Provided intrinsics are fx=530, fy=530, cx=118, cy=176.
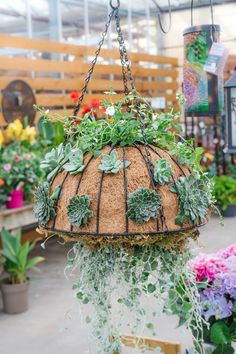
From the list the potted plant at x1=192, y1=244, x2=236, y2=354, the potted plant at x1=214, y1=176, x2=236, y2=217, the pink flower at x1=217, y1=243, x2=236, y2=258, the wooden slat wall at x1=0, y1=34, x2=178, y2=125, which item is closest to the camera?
the potted plant at x1=192, y1=244, x2=236, y2=354

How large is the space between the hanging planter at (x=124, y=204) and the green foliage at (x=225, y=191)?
5.02 m

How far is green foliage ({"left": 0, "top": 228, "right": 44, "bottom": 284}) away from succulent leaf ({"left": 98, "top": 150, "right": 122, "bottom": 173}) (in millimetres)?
2526

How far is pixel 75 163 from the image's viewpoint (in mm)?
1314

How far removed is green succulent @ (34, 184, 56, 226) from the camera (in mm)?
1315

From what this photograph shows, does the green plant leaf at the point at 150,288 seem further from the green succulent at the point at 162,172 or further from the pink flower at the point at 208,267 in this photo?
the pink flower at the point at 208,267

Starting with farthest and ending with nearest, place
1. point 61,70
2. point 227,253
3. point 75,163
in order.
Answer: point 61,70 → point 227,253 → point 75,163

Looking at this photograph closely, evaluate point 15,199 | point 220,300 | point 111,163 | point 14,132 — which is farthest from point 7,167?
point 111,163

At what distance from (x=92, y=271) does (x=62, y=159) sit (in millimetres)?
310

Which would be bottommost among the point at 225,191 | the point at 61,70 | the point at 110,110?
the point at 225,191

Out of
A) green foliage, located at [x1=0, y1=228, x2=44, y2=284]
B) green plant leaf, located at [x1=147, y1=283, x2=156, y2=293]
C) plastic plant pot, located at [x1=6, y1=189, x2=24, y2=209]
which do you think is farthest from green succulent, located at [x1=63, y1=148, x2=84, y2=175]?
plastic plant pot, located at [x1=6, y1=189, x2=24, y2=209]

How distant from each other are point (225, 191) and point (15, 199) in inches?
125

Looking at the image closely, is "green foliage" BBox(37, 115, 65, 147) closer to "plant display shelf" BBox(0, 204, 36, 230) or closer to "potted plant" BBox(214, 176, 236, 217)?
"plant display shelf" BBox(0, 204, 36, 230)

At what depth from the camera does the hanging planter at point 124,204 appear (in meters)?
1.22

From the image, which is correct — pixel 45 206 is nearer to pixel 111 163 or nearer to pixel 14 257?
pixel 111 163
